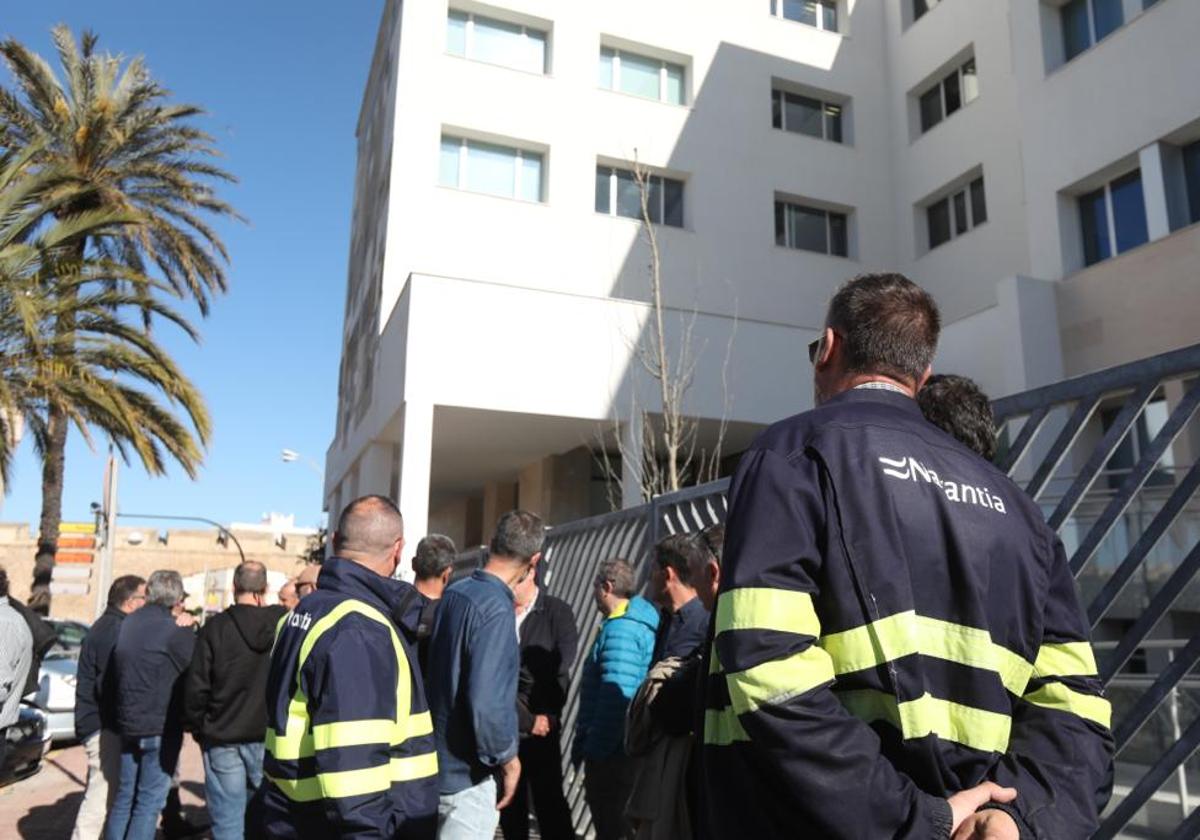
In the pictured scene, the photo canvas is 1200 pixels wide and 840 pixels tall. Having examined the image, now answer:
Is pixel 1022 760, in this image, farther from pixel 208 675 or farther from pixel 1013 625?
pixel 208 675

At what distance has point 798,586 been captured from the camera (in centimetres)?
171

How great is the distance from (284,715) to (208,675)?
3.07 m

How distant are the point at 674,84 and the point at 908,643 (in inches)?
811

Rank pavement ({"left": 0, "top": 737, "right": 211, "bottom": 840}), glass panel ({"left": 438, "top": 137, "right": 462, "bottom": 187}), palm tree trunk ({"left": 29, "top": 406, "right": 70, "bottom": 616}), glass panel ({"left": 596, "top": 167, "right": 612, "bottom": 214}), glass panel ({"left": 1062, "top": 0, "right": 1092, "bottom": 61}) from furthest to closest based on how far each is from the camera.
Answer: glass panel ({"left": 596, "top": 167, "right": 612, "bottom": 214}) < glass panel ({"left": 438, "top": 137, "right": 462, "bottom": 187}) < palm tree trunk ({"left": 29, "top": 406, "right": 70, "bottom": 616}) < glass panel ({"left": 1062, "top": 0, "right": 1092, "bottom": 61}) < pavement ({"left": 0, "top": 737, "right": 211, "bottom": 840})

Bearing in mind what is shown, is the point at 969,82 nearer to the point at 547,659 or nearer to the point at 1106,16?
the point at 1106,16

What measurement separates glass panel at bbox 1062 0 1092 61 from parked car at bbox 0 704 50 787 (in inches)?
660

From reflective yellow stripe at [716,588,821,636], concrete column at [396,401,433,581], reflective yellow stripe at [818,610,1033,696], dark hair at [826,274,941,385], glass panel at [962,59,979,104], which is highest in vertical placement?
glass panel at [962,59,979,104]

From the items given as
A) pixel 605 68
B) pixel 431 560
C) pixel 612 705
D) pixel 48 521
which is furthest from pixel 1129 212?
pixel 48 521

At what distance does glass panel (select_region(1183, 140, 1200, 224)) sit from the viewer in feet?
42.0

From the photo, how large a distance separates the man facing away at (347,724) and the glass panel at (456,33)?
17.3m

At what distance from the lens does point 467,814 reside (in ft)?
12.6

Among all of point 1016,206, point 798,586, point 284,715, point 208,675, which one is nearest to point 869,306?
point 798,586

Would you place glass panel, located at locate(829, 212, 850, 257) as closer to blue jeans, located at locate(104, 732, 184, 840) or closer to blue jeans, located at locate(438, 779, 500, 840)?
blue jeans, located at locate(104, 732, 184, 840)

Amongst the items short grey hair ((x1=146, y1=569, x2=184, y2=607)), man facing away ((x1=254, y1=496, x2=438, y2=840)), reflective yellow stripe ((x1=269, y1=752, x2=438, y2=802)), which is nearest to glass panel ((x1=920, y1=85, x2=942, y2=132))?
short grey hair ((x1=146, y1=569, x2=184, y2=607))
